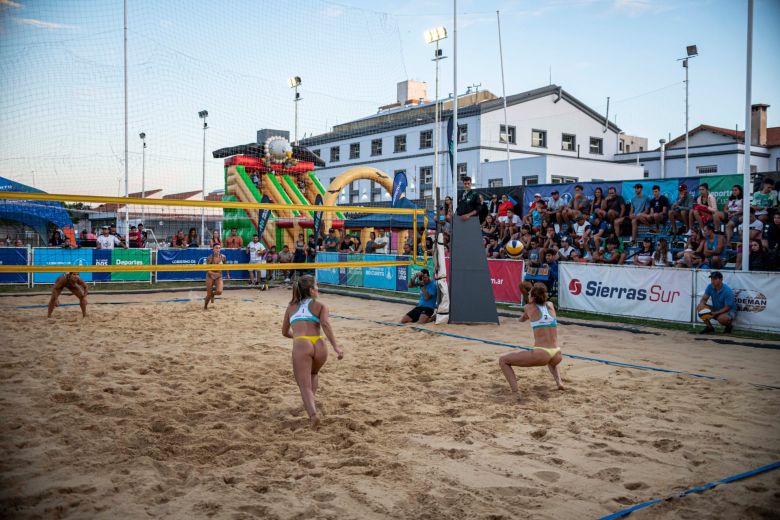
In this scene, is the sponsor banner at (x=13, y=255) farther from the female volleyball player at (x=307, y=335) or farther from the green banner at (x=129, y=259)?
the female volleyball player at (x=307, y=335)

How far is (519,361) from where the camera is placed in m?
6.06

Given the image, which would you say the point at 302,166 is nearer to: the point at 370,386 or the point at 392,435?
the point at 370,386

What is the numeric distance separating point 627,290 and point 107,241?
15.0 m

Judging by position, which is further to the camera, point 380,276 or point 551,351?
point 380,276

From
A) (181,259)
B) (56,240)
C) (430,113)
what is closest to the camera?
(56,240)

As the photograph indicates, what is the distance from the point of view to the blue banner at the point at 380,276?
1664 cm

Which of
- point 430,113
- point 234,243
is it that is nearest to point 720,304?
point 234,243

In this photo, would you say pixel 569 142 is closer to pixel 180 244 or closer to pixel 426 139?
pixel 426 139

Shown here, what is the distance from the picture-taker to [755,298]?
9.81 meters

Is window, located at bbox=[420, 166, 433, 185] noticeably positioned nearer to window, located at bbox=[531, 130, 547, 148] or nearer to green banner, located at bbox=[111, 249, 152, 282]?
window, located at bbox=[531, 130, 547, 148]

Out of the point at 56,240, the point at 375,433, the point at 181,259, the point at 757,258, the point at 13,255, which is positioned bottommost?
the point at 375,433

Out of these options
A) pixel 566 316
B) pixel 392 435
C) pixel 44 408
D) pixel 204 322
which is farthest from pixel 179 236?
pixel 392 435

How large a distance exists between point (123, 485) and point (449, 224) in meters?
8.25

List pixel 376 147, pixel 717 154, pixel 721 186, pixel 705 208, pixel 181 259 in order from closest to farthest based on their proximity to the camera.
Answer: pixel 705 208
pixel 721 186
pixel 181 259
pixel 717 154
pixel 376 147
